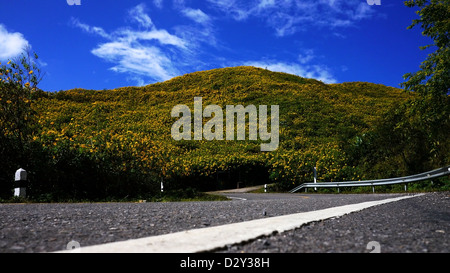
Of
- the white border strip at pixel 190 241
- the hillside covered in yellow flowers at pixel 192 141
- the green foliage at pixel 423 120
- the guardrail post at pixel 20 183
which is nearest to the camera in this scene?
the white border strip at pixel 190 241

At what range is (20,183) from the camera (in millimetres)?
7926

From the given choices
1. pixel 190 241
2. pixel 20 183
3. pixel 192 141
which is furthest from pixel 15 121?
pixel 192 141

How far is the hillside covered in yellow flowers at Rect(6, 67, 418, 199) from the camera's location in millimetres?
9891

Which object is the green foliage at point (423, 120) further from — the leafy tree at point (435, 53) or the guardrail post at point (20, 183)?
the guardrail post at point (20, 183)

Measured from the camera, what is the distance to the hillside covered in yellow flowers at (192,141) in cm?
989

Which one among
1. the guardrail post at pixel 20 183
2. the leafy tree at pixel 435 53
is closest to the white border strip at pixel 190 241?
the guardrail post at pixel 20 183

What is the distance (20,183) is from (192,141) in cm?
2301

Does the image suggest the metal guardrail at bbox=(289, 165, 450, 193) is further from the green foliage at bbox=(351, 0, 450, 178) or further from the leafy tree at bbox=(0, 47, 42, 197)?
the leafy tree at bbox=(0, 47, 42, 197)

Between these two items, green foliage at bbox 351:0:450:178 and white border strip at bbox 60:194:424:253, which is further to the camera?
green foliage at bbox 351:0:450:178

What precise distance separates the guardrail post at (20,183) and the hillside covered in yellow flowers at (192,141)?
0.76m

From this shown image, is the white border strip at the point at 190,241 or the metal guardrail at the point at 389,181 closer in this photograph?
the white border strip at the point at 190,241

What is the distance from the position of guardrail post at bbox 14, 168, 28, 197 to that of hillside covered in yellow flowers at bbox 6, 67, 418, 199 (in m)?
0.76

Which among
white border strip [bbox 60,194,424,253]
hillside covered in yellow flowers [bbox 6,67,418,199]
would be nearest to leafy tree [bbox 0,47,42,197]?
hillside covered in yellow flowers [bbox 6,67,418,199]
